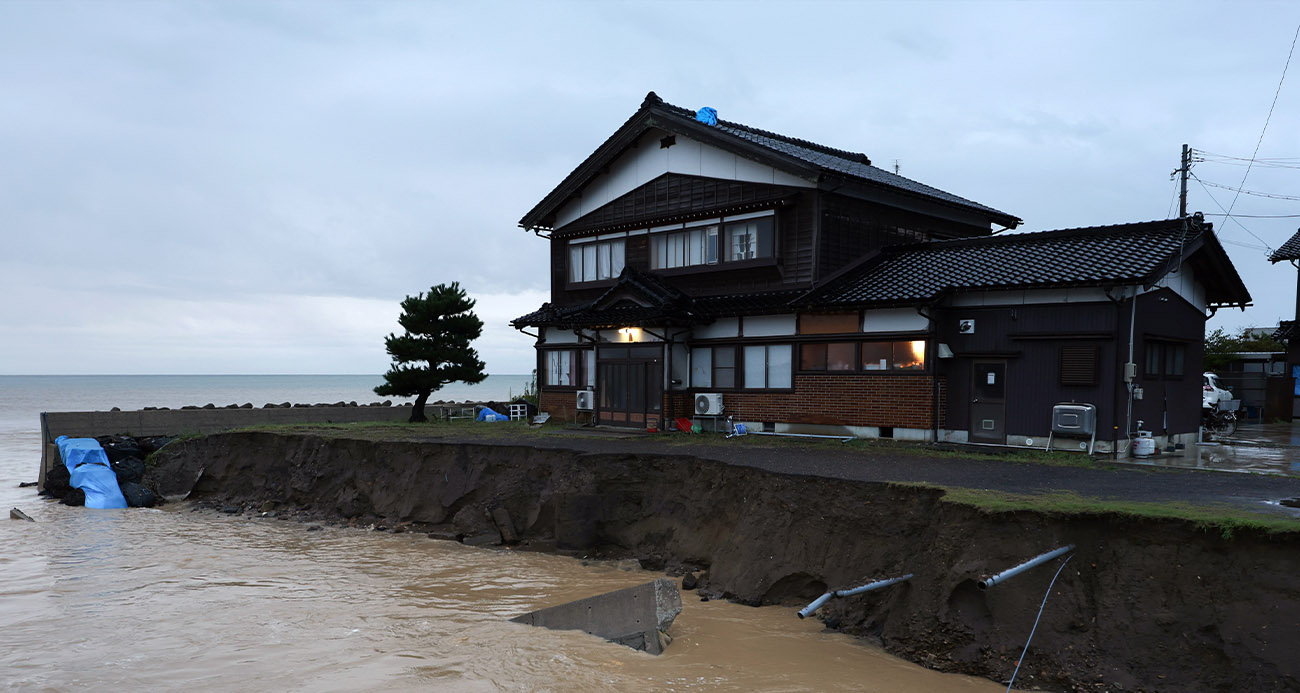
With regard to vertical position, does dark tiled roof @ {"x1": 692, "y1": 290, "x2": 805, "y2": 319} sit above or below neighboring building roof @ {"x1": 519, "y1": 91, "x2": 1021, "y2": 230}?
below

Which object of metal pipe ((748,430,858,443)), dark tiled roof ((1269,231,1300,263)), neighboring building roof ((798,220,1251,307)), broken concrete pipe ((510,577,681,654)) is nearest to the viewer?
broken concrete pipe ((510,577,681,654))

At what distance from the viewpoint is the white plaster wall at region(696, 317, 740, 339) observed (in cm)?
2069

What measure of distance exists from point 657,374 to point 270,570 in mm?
10605

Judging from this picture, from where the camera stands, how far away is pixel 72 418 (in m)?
25.6

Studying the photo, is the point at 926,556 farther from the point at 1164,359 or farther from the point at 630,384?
the point at 630,384

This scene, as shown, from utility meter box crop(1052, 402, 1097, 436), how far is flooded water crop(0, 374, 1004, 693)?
26.2 feet

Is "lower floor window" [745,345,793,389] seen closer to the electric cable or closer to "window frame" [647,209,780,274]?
"window frame" [647,209,780,274]

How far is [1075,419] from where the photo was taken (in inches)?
597

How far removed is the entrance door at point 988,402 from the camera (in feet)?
53.9

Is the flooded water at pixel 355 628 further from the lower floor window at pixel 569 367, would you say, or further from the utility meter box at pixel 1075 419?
the lower floor window at pixel 569 367

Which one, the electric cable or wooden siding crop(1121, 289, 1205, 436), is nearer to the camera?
the electric cable

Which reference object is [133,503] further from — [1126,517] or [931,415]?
[1126,517]

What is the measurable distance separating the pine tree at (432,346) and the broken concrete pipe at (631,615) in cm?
1861

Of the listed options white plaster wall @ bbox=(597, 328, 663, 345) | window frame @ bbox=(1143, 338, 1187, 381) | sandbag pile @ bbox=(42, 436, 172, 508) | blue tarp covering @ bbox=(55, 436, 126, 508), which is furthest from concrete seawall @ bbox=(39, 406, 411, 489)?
window frame @ bbox=(1143, 338, 1187, 381)
